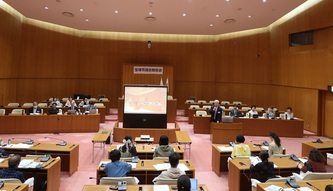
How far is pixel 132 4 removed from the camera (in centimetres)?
1224

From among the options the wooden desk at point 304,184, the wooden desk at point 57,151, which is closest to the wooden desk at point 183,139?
the wooden desk at point 57,151

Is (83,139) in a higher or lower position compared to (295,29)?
lower

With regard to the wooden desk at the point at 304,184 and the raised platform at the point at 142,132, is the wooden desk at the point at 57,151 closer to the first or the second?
the raised platform at the point at 142,132

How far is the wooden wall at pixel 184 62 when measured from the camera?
14227mm

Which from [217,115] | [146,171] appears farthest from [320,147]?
[146,171]

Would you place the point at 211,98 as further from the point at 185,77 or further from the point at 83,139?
the point at 83,139

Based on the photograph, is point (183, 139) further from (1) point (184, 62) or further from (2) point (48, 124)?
(1) point (184, 62)

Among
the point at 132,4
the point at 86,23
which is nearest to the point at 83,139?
the point at 132,4

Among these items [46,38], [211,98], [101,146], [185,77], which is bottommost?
[101,146]

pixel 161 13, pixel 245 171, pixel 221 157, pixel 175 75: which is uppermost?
pixel 161 13

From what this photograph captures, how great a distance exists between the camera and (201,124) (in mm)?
12781

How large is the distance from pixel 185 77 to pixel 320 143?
12721mm

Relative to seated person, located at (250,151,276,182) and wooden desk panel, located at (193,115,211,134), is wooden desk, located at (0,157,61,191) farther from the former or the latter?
wooden desk panel, located at (193,115,211,134)

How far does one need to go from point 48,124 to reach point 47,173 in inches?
283
